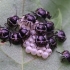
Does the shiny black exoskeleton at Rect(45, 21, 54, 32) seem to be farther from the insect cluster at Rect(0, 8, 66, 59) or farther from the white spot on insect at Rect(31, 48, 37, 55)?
the white spot on insect at Rect(31, 48, 37, 55)

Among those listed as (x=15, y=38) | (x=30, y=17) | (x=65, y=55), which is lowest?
(x=65, y=55)

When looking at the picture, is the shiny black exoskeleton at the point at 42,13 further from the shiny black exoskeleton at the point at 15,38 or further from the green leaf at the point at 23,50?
the shiny black exoskeleton at the point at 15,38

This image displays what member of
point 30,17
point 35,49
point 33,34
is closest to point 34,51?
point 35,49

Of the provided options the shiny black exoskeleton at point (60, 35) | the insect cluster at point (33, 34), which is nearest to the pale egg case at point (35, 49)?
the insect cluster at point (33, 34)

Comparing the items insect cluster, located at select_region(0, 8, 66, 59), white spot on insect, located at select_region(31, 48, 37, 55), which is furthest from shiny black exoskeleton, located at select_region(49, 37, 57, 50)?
white spot on insect, located at select_region(31, 48, 37, 55)

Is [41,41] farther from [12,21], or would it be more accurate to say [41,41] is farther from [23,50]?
[12,21]
